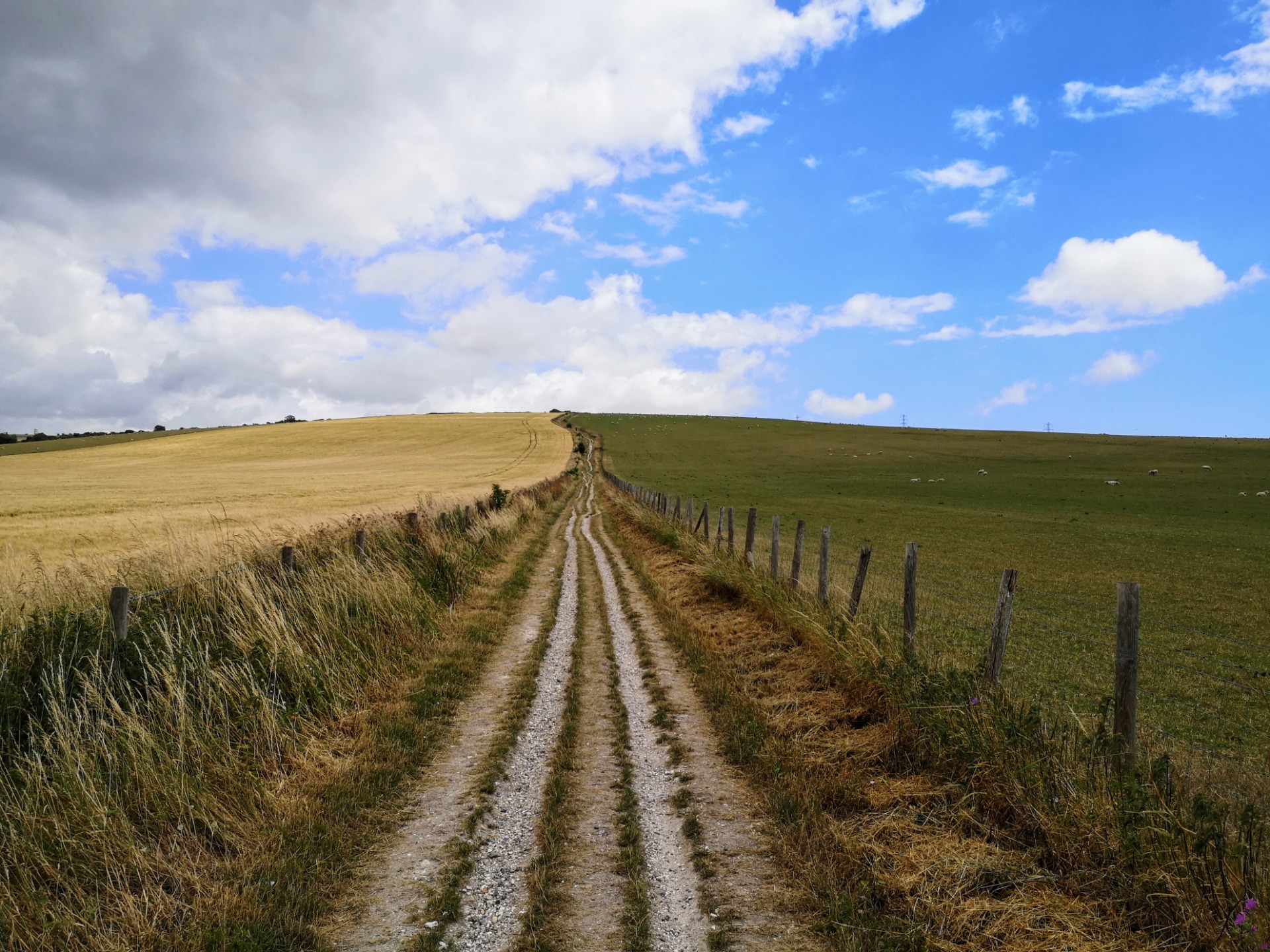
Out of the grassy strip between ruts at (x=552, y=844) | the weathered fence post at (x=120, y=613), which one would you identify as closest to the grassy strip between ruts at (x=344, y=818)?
the grassy strip between ruts at (x=552, y=844)

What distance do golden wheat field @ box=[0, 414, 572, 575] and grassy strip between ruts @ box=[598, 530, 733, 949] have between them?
6.93 meters

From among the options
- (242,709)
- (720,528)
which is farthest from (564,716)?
(720,528)

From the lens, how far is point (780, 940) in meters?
4.16

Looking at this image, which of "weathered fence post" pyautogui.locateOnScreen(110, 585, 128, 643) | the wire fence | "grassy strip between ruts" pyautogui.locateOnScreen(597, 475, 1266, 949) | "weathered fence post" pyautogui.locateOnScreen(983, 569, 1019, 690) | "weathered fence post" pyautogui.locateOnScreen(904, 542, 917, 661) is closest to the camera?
"grassy strip between ruts" pyautogui.locateOnScreen(597, 475, 1266, 949)

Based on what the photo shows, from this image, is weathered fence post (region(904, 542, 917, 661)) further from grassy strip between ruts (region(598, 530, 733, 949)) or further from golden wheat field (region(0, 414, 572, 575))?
golden wheat field (region(0, 414, 572, 575))

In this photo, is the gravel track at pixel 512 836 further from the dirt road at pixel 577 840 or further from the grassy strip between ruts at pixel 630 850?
the grassy strip between ruts at pixel 630 850

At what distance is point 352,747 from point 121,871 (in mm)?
2289

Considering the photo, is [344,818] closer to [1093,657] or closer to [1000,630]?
[1000,630]

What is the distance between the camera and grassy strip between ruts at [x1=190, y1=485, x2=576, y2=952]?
164 inches

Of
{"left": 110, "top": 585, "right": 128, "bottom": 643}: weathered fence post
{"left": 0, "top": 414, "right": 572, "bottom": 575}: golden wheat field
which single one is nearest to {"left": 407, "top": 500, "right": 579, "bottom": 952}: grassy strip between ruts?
{"left": 110, "top": 585, "right": 128, "bottom": 643}: weathered fence post

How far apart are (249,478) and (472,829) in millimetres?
54901

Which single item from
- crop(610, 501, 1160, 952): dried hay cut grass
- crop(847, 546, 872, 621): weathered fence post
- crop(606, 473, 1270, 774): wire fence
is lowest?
crop(606, 473, 1270, 774): wire fence

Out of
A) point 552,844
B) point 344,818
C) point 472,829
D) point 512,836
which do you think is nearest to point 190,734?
point 344,818

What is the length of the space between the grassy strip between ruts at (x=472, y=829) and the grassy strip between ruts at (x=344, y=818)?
2.05ft
